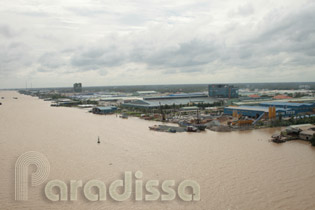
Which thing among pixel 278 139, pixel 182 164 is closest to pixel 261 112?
pixel 278 139

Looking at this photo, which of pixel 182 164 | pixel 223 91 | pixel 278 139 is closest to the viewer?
pixel 182 164

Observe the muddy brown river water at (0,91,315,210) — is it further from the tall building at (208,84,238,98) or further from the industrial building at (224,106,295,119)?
the tall building at (208,84,238,98)

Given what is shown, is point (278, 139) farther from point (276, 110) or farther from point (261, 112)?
point (276, 110)

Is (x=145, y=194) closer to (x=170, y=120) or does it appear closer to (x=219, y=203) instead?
(x=219, y=203)

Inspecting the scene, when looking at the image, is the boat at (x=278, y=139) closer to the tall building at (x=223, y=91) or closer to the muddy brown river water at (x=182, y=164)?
the muddy brown river water at (x=182, y=164)

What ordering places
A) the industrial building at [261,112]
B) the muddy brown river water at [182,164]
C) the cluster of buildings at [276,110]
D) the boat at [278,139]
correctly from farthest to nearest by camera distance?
1. the cluster of buildings at [276,110]
2. the industrial building at [261,112]
3. the boat at [278,139]
4. the muddy brown river water at [182,164]

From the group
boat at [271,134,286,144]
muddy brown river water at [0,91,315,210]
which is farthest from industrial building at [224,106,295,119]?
boat at [271,134,286,144]

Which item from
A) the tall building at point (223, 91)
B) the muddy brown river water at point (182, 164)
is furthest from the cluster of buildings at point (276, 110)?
the tall building at point (223, 91)

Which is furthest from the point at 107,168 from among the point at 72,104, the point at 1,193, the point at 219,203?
the point at 72,104
